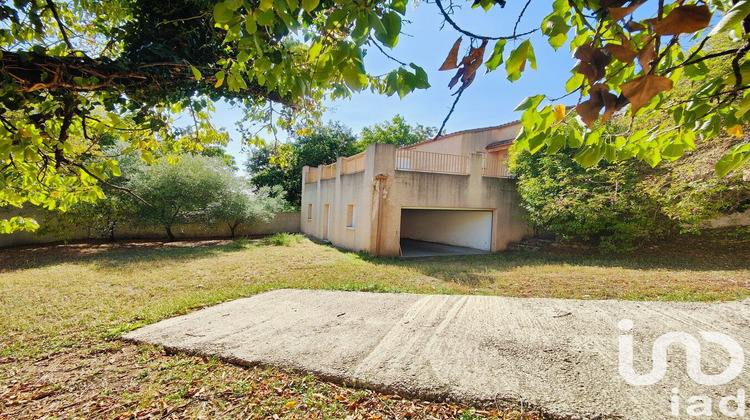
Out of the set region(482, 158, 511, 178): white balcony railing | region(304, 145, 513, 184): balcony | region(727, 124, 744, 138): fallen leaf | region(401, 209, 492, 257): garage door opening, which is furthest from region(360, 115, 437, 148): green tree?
region(727, 124, 744, 138): fallen leaf

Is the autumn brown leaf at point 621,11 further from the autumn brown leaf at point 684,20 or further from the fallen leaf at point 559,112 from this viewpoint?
the fallen leaf at point 559,112

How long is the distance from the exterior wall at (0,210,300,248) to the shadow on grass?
20.9 inches

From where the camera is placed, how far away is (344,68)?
1.21 meters

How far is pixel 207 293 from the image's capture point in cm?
580

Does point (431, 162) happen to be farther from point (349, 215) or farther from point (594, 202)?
point (594, 202)

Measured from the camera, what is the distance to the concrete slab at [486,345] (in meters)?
2.34

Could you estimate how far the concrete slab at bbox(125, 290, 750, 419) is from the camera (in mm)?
2336

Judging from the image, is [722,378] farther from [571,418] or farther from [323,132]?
[323,132]

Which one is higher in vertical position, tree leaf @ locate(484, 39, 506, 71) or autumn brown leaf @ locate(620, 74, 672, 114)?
tree leaf @ locate(484, 39, 506, 71)

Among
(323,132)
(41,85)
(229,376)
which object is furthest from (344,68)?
(323,132)

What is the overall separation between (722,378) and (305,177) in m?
18.3

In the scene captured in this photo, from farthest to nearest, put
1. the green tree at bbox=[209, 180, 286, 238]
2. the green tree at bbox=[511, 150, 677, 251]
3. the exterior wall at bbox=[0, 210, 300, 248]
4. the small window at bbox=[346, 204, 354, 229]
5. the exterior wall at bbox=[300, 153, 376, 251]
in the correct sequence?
1. the green tree at bbox=[209, 180, 286, 238]
2. the small window at bbox=[346, 204, 354, 229]
3. the exterior wall at bbox=[0, 210, 300, 248]
4. the exterior wall at bbox=[300, 153, 376, 251]
5. the green tree at bbox=[511, 150, 677, 251]

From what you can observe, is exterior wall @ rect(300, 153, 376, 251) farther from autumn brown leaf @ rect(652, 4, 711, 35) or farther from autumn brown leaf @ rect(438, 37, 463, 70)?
autumn brown leaf @ rect(652, 4, 711, 35)

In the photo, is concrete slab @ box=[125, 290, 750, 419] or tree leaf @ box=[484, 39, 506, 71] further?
concrete slab @ box=[125, 290, 750, 419]
